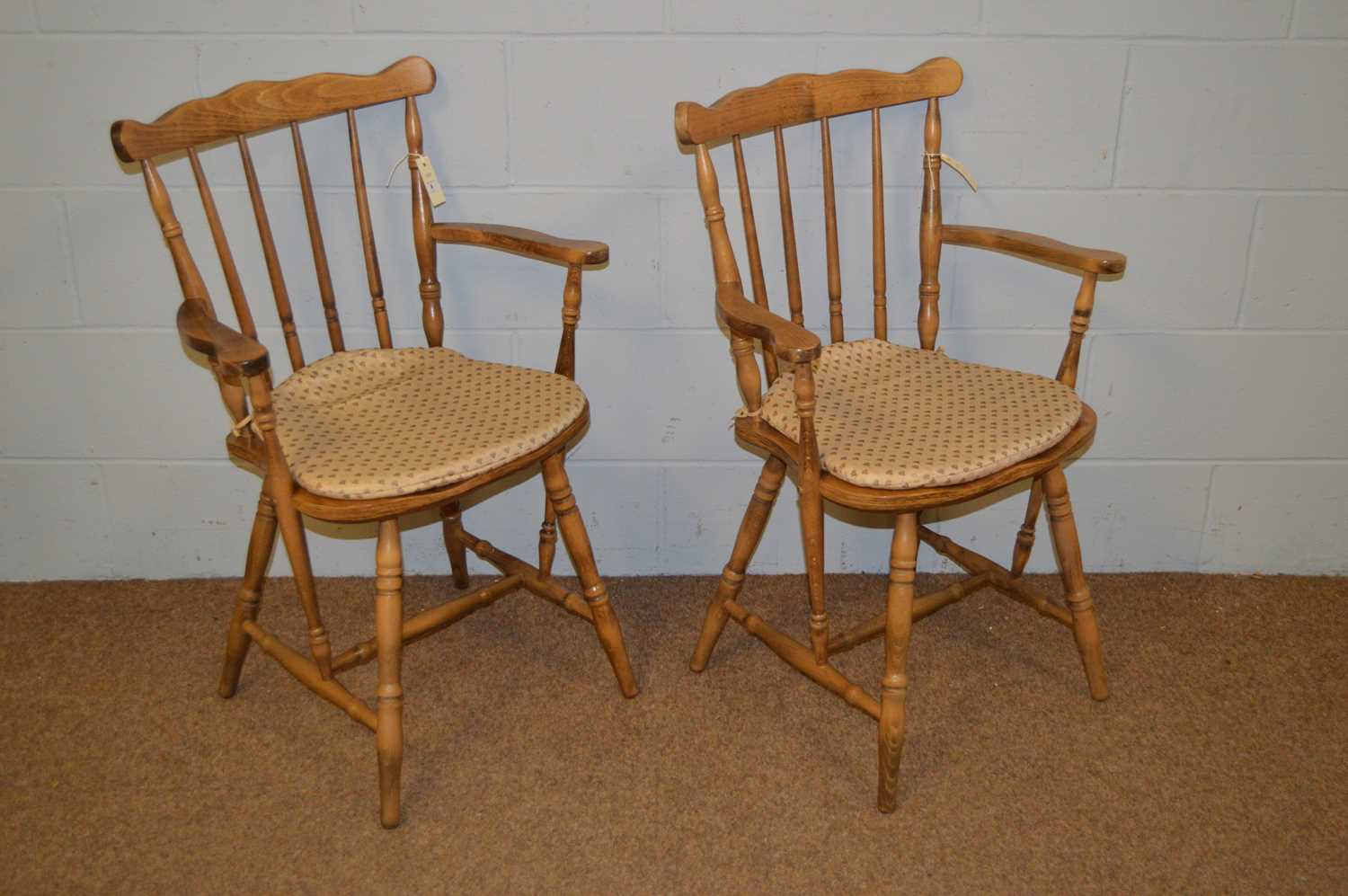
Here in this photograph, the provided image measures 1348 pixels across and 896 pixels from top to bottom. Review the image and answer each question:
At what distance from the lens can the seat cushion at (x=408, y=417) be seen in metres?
1.55

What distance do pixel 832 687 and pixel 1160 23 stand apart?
1.24 m

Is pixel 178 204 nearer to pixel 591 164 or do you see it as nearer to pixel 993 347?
pixel 591 164

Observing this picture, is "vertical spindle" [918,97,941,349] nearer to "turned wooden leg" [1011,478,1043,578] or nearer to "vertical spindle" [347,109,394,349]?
"turned wooden leg" [1011,478,1043,578]

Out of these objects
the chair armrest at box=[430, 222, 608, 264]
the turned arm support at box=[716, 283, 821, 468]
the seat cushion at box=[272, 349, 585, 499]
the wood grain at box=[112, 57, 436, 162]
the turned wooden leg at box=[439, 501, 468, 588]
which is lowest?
the turned wooden leg at box=[439, 501, 468, 588]

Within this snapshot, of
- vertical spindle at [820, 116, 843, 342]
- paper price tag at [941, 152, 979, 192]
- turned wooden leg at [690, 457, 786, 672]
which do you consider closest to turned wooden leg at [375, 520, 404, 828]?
turned wooden leg at [690, 457, 786, 672]

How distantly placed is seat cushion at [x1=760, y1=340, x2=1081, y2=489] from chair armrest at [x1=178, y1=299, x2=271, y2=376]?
0.69 meters

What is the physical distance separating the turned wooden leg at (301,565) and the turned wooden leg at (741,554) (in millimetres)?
612

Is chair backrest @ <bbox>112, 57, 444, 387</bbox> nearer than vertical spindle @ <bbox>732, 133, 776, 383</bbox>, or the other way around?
chair backrest @ <bbox>112, 57, 444, 387</bbox>

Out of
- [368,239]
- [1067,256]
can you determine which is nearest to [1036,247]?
[1067,256]

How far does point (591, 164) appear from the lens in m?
2.02

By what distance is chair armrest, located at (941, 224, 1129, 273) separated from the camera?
1.74m

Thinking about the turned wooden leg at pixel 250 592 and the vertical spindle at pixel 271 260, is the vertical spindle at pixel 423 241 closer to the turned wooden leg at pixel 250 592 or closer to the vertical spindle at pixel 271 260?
the vertical spindle at pixel 271 260

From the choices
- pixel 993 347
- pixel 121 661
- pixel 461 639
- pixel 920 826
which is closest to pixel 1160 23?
pixel 993 347

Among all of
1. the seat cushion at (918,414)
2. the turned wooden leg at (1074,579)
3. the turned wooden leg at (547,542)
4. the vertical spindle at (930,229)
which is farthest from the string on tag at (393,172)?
the turned wooden leg at (1074,579)
